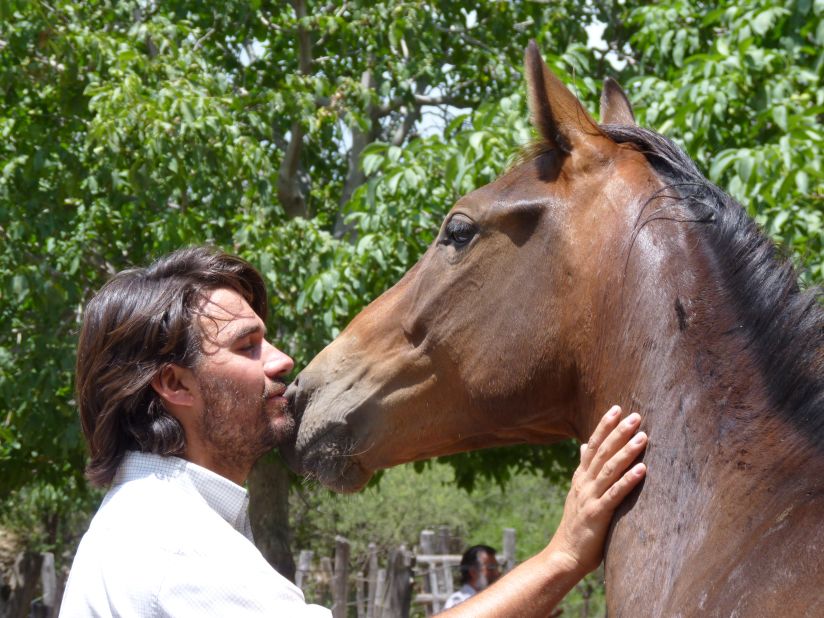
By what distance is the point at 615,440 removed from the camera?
7.00 ft

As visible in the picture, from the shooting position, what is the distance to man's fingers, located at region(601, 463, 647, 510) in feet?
6.86

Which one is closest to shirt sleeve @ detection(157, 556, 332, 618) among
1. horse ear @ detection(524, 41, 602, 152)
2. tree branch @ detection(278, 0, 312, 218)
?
horse ear @ detection(524, 41, 602, 152)

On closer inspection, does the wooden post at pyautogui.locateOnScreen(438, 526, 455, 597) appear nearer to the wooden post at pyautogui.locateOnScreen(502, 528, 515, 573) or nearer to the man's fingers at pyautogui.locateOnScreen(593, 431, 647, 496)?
the wooden post at pyautogui.locateOnScreen(502, 528, 515, 573)

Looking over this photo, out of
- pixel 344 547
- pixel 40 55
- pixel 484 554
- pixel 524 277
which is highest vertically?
pixel 40 55

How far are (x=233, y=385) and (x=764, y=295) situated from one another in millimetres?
1114

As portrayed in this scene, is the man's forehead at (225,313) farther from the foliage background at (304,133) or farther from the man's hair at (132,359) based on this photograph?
the foliage background at (304,133)

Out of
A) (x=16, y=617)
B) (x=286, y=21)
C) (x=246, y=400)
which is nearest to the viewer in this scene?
(x=246, y=400)

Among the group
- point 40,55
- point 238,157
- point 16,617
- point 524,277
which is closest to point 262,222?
point 238,157

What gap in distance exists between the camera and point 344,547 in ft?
38.0

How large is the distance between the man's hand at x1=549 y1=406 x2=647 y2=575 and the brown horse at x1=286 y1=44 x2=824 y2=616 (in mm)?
35

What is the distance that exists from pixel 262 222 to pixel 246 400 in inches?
197

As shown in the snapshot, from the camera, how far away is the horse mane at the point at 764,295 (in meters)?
1.98

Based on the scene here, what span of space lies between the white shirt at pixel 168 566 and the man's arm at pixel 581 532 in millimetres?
390

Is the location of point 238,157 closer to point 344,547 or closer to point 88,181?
point 88,181
